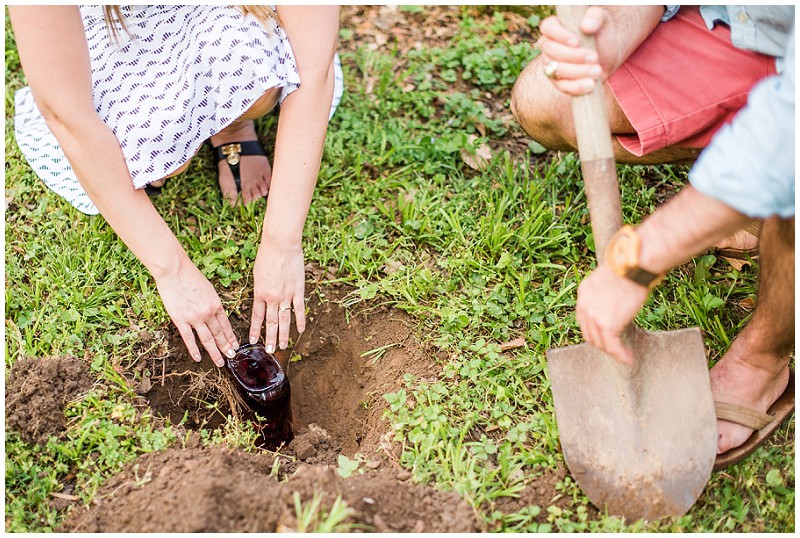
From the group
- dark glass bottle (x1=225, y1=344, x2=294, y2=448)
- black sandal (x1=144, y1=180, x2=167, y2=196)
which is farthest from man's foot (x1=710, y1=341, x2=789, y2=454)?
black sandal (x1=144, y1=180, x2=167, y2=196)

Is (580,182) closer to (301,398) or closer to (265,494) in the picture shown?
(301,398)

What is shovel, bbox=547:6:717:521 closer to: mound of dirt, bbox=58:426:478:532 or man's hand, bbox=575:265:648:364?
man's hand, bbox=575:265:648:364

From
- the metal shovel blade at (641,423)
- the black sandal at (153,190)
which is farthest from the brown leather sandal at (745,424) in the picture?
the black sandal at (153,190)

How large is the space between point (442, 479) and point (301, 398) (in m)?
0.70

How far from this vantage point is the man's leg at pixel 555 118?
2275 millimetres

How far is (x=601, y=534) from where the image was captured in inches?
73.3

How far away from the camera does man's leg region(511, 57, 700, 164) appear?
228cm

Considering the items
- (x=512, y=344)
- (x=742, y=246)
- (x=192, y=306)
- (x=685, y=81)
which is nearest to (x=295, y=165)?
(x=192, y=306)

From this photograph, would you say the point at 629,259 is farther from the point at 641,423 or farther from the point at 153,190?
the point at 153,190

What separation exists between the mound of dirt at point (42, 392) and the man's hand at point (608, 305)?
1.51 metres

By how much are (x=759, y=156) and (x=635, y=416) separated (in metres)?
0.81

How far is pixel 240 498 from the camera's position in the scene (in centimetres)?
179

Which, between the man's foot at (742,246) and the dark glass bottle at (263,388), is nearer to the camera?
the dark glass bottle at (263,388)

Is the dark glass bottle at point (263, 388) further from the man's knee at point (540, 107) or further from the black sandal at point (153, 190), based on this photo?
the man's knee at point (540, 107)
